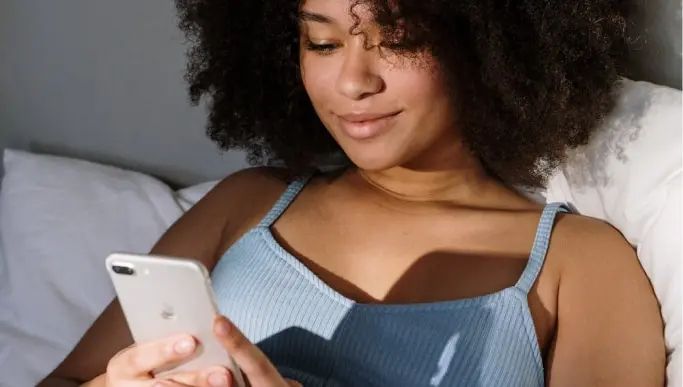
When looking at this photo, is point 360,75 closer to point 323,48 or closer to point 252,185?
point 323,48

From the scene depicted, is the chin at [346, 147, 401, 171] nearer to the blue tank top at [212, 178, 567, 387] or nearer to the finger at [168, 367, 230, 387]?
the blue tank top at [212, 178, 567, 387]

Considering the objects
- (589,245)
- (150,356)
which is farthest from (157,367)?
(589,245)

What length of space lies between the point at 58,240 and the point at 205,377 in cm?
63

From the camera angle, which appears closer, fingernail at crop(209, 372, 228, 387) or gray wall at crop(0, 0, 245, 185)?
fingernail at crop(209, 372, 228, 387)

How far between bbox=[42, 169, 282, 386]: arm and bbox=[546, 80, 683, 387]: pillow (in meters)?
0.40

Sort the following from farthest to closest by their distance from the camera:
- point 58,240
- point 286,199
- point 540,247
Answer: point 58,240
point 286,199
point 540,247

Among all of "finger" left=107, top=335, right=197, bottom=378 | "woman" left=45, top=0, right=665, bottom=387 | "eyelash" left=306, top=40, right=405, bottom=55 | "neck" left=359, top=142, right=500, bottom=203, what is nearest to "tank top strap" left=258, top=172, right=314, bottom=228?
"woman" left=45, top=0, right=665, bottom=387

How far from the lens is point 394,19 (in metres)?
0.86

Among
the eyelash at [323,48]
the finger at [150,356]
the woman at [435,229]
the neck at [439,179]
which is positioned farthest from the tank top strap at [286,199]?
the finger at [150,356]

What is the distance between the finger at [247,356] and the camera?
659mm

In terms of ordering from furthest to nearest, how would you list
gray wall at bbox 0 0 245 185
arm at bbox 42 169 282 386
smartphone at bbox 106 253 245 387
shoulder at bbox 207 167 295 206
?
1. gray wall at bbox 0 0 245 185
2. shoulder at bbox 207 167 295 206
3. arm at bbox 42 169 282 386
4. smartphone at bbox 106 253 245 387

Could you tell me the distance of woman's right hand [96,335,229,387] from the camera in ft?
2.29

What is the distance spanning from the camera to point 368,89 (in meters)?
0.87

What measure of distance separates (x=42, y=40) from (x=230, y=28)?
16.2 inches
